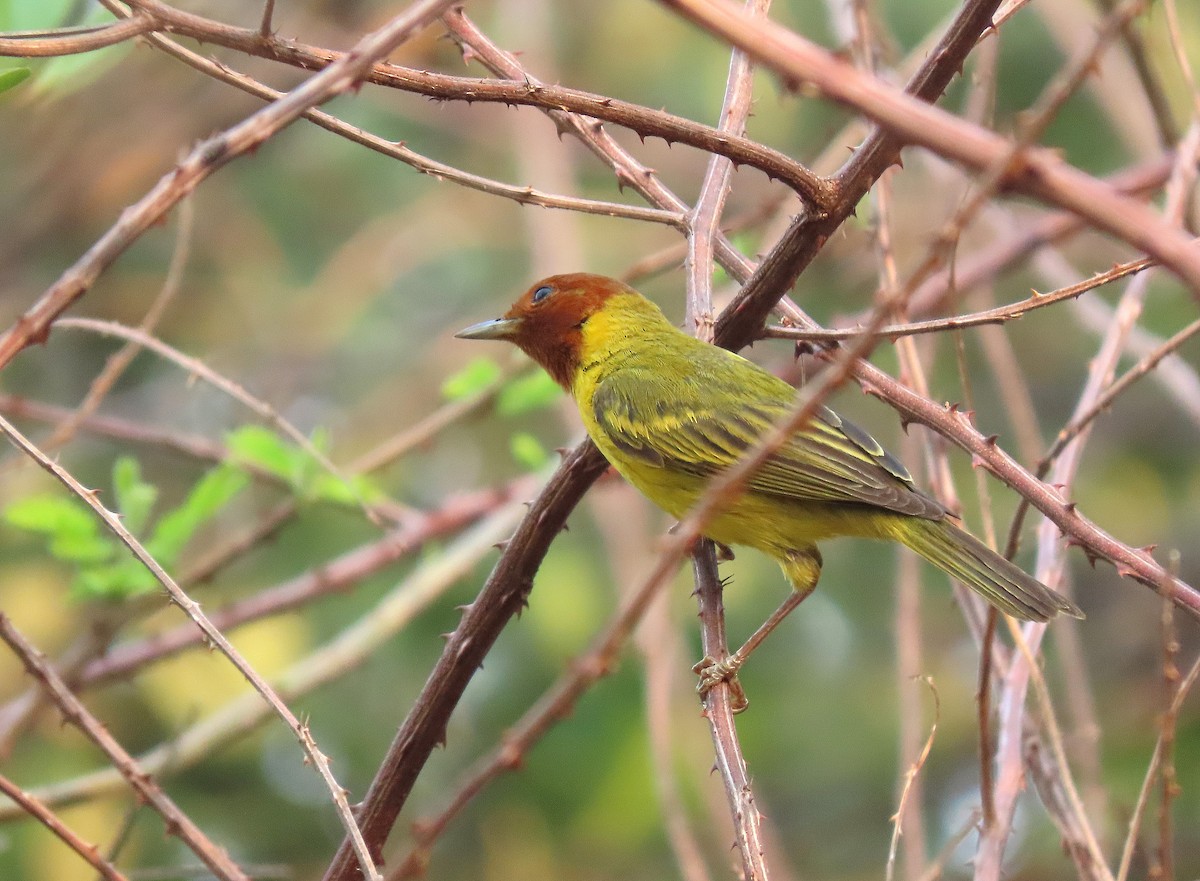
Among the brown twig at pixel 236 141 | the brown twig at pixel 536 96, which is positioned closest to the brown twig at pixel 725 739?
the brown twig at pixel 536 96

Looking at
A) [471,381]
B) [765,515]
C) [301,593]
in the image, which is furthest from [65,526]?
[765,515]

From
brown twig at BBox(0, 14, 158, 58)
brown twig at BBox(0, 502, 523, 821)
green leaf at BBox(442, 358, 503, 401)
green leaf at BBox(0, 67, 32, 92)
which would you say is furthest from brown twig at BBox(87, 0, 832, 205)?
brown twig at BBox(0, 502, 523, 821)

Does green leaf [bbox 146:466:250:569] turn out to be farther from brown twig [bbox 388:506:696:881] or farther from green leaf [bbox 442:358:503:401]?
brown twig [bbox 388:506:696:881]

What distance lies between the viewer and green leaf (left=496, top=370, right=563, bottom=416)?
4.66 meters

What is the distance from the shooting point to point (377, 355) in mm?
8492

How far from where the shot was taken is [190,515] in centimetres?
403

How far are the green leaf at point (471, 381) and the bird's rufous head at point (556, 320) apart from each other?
10 centimetres

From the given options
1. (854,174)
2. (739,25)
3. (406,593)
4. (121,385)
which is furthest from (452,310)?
(739,25)

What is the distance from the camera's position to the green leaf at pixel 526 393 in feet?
15.3

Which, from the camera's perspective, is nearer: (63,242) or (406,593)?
(406,593)

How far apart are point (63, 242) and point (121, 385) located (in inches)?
40.7

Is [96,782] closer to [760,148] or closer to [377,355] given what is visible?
[760,148]

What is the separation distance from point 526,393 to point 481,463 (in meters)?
3.43

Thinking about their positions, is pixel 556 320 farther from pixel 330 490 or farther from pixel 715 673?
pixel 715 673
